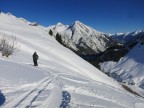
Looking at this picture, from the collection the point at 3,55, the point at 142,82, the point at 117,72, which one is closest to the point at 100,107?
the point at 3,55

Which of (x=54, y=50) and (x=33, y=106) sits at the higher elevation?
(x=54, y=50)

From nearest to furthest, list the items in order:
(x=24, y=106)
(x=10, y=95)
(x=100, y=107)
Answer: (x=24, y=106) < (x=10, y=95) < (x=100, y=107)

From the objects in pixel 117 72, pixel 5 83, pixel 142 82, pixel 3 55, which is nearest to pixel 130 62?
pixel 117 72

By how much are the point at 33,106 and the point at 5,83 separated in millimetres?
4417

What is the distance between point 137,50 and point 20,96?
192 meters

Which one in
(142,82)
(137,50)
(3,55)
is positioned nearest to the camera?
(3,55)

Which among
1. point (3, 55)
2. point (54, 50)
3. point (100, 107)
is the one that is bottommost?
point (100, 107)

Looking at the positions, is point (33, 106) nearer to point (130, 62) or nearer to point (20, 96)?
point (20, 96)

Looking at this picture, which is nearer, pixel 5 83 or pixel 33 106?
pixel 33 106

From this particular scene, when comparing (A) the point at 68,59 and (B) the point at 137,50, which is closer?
(A) the point at 68,59

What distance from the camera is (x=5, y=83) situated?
14328 millimetres

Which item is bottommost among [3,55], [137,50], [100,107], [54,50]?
[100,107]

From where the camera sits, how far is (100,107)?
504 inches

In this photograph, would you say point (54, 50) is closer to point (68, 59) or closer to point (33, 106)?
point (68, 59)
